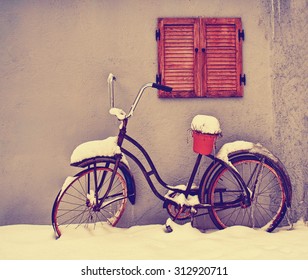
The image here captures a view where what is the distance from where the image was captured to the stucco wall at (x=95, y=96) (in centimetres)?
471

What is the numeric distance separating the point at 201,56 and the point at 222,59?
270 millimetres

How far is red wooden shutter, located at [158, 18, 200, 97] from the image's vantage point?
15.4 ft

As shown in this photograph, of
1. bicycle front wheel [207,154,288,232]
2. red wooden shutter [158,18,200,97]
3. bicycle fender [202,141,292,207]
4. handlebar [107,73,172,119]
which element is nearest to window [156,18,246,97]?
red wooden shutter [158,18,200,97]

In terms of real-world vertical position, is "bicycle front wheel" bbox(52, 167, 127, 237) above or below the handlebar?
below

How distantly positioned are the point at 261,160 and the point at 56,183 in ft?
8.33

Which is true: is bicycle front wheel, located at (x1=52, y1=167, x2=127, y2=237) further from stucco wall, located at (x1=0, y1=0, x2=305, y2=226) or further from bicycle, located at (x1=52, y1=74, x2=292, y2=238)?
stucco wall, located at (x1=0, y1=0, x2=305, y2=226)

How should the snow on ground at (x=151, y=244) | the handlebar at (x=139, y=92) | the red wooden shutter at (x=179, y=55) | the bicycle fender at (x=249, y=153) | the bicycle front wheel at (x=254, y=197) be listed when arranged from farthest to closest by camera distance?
1. the bicycle front wheel at (x=254, y=197)
2. the red wooden shutter at (x=179, y=55)
3. the bicycle fender at (x=249, y=153)
4. the handlebar at (x=139, y=92)
5. the snow on ground at (x=151, y=244)

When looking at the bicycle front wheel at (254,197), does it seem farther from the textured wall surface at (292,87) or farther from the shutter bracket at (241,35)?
the shutter bracket at (241,35)

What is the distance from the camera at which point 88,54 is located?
4.73 metres

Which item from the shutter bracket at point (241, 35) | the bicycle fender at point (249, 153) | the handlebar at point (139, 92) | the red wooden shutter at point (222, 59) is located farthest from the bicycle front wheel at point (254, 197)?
the shutter bracket at point (241, 35)

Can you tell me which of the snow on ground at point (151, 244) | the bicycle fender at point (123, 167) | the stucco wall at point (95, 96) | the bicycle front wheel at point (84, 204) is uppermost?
the stucco wall at point (95, 96)

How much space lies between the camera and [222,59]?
4.75 metres

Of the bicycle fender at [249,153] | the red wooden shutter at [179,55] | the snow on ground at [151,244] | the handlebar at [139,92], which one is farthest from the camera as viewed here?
the red wooden shutter at [179,55]

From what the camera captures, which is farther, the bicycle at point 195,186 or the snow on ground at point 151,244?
the bicycle at point 195,186
